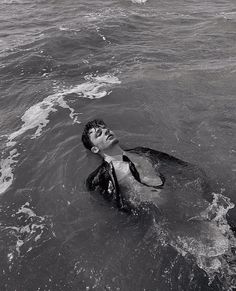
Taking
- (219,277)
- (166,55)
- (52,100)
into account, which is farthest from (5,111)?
(219,277)

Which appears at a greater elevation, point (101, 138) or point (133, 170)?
point (101, 138)

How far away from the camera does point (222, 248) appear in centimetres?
657

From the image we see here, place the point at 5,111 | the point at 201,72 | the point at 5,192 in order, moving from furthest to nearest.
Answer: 1. the point at 201,72
2. the point at 5,111
3. the point at 5,192

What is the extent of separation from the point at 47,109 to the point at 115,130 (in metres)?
2.84

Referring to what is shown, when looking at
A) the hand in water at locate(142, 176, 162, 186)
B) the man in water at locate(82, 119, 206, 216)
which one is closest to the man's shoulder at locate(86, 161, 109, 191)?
the man in water at locate(82, 119, 206, 216)

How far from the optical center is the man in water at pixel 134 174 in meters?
7.55

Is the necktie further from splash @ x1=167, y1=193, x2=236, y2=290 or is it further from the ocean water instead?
splash @ x1=167, y1=193, x2=236, y2=290

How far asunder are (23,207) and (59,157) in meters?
1.87

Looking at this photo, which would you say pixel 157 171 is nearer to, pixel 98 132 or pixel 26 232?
pixel 98 132

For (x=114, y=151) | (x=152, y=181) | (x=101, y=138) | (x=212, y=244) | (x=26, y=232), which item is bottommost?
(x=26, y=232)

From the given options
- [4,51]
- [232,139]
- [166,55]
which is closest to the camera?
[232,139]

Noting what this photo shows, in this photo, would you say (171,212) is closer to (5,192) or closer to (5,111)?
(5,192)

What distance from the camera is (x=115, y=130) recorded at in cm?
1062

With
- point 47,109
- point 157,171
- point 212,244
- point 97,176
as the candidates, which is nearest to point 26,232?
point 97,176
